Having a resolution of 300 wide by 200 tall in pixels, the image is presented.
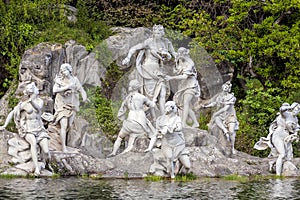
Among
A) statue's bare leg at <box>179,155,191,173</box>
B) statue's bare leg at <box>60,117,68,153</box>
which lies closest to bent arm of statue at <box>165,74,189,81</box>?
statue's bare leg at <box>60,117,68,153</box>

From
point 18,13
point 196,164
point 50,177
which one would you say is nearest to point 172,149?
point 196,164

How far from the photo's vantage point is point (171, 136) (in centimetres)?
1669

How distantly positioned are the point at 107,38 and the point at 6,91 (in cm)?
357

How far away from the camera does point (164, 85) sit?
19.8m

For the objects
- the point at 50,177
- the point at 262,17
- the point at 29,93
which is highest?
the point at 262,17

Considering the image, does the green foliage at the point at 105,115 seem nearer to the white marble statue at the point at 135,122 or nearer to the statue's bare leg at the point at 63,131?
the white marble statue at the point at 135,122

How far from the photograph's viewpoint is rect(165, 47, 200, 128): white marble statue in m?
19.8

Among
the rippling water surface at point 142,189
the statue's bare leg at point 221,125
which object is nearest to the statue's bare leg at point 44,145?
the rippling water surface at point 142,189

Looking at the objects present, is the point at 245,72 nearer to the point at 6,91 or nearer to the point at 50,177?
the point at 6,91

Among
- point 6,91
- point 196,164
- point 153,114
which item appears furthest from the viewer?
point 6,91

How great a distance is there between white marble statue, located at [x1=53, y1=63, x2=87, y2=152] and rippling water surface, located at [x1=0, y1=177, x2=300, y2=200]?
201 cm

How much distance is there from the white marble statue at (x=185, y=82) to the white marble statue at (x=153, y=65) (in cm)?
30

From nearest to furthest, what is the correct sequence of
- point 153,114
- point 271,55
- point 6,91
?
point 153,114, point 6,91, point 271,55

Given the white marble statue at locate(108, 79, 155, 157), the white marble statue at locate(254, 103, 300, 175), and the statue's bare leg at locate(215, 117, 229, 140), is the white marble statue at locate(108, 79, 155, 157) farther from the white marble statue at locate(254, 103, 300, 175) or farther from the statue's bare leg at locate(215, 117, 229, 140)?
the white marble statue at locate(254, 103, 300, 175)
